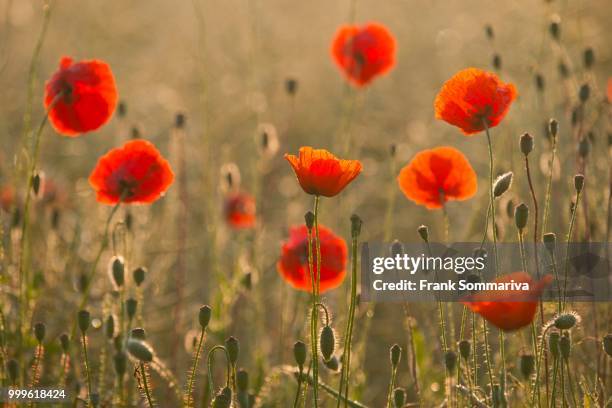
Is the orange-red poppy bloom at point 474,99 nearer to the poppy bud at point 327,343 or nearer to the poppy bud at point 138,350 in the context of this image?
the poppy bud at point 327,343

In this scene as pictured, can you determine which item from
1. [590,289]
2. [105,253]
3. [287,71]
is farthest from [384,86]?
[590,289]

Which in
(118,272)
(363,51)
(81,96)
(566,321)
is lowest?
(566,321)

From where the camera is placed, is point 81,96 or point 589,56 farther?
point 589,56

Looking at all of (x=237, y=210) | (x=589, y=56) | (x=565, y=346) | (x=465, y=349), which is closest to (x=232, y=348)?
(x=465, y=349)

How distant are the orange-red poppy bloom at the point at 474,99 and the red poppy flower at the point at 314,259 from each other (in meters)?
0.46

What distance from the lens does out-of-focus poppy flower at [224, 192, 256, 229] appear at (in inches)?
128

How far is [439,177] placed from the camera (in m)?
1.96

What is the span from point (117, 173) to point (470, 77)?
2.64ft

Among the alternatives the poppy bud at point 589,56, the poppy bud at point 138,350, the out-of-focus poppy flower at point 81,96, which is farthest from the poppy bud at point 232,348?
the poppy bud at point 589,56

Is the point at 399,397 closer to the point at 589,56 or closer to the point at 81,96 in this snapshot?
the point at 81,96

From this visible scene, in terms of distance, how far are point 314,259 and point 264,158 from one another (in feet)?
4.50

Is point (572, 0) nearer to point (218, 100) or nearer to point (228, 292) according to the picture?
point (218, 100)

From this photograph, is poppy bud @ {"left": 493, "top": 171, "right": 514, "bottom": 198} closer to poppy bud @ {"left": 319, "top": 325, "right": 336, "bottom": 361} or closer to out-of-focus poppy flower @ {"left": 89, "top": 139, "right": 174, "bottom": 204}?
poppy bud @ {"left": 319, "top": 325, "right": 336, "bottom": 361}

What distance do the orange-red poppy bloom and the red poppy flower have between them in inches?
18.0
